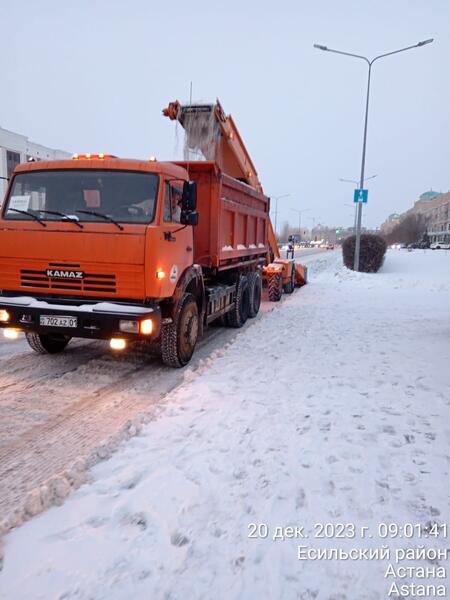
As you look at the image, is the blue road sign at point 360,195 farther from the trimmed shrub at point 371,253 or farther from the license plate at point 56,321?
the license plate at point 56,321

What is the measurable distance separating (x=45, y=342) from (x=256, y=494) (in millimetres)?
4641

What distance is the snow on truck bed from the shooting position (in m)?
2.39

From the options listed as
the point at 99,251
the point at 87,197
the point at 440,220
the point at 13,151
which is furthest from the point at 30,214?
the point at 440,220

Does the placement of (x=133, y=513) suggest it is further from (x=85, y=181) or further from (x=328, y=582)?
(x=85, y=181)

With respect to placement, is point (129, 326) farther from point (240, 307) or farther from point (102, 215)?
point (240, 307)

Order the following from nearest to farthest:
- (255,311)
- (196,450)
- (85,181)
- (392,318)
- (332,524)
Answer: (332,524)
(196,450)
(85,181)
(392,318)
(255,311)

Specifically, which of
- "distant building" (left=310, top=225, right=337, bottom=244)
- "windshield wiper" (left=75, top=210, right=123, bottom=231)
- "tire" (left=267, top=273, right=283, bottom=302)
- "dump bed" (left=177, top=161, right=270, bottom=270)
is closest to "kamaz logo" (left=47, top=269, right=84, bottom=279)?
"windshield wiper" (left=75, top=210, right=123, bottom=231)

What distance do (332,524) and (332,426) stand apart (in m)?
1.44

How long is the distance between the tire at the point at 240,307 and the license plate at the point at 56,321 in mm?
4609

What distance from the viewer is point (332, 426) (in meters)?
4.20

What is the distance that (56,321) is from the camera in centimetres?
529

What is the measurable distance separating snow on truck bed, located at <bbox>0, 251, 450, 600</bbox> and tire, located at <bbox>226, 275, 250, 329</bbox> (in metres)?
3.43

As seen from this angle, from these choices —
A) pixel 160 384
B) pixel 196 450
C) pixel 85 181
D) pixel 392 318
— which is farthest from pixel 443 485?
pixel 392 318

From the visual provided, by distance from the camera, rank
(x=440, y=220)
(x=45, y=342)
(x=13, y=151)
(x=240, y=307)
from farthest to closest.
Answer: (x=440, y=220), (x=13, y=151), (x=240, y=307), (x=45, y=342)
